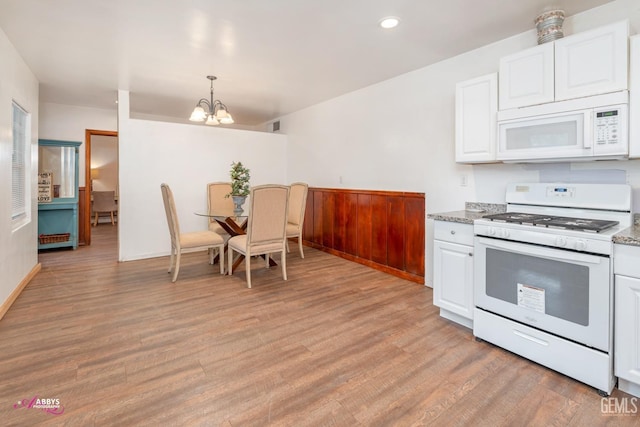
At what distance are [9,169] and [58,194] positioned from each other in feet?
8.79

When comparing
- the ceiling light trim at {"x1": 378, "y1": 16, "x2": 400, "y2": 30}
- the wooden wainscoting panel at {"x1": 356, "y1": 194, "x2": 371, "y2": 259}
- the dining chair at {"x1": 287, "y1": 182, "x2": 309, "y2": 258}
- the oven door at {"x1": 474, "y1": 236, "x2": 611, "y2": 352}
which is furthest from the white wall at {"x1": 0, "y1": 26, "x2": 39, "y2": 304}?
the oven door at {"x1": 474, "y1": 236, "x2": 611, "y2": 352}

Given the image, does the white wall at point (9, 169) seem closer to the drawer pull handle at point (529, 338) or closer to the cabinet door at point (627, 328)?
the drawer pull handle at point (529, 338)

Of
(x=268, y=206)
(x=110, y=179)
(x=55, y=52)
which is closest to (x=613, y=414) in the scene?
(x=268, y=206)

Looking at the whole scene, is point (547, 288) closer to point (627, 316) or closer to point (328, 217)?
point (627, 316)

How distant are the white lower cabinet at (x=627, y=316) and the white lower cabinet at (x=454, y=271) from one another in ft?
2.76

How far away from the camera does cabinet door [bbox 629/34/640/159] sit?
1.90 metres

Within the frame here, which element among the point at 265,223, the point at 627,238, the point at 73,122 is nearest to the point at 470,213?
the point at 627,238

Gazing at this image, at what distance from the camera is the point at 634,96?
1912 mm

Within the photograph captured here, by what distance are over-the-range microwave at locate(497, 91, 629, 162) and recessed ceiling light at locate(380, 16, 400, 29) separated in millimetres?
1087

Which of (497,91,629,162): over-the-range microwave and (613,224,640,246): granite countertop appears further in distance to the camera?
(497,91,629,162): over-the-range microwave

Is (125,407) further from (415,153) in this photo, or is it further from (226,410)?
(415,153)

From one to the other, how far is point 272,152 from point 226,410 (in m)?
4.86

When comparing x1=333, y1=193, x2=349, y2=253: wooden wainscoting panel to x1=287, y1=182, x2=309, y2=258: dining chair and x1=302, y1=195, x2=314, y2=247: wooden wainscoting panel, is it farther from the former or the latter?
x1=302, y1=195, x2=314, y2=247: wooden wainscoting panel

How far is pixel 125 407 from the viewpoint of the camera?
1643mm
